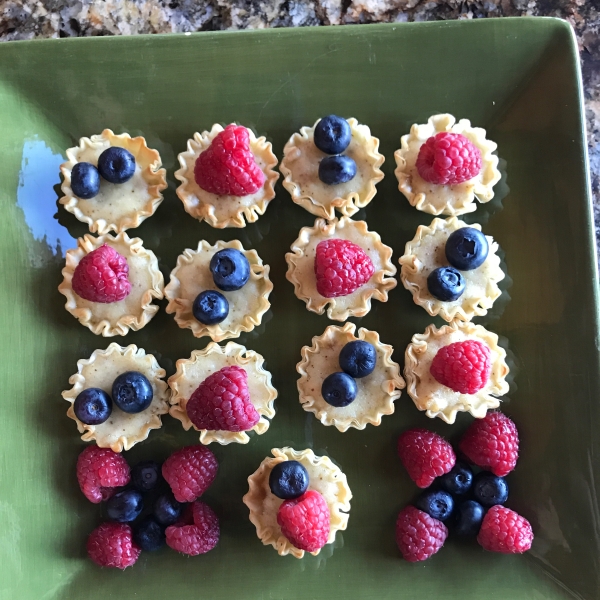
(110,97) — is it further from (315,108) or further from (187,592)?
(187,592)

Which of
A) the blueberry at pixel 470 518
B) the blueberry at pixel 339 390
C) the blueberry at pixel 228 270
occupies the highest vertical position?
the blueberry at pixel 228 270

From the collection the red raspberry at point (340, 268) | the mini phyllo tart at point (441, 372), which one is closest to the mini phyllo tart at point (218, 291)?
the red raspberry at point (340, 268)

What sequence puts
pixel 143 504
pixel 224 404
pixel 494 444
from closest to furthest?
1. pixel 224 404
2. pixel 494 444
3. pixel 143 504

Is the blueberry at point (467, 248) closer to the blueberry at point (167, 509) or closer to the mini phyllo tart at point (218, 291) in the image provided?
the mini phyllo tart at point (218, 291)

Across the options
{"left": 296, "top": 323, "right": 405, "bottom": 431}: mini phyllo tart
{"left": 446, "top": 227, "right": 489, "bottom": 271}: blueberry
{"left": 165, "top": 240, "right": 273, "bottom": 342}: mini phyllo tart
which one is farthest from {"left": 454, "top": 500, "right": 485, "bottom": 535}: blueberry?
{"left": 165, "top": 240, "right": 273, "bottom": 342}: mini phyllo tart

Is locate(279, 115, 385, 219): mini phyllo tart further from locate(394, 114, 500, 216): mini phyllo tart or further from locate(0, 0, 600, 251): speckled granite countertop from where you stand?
locate(0, 0, 600, 251): speckled granite countertop

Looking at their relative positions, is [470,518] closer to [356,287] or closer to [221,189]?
[356,287]

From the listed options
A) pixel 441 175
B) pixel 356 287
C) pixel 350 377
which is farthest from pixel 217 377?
pixel 441 175
